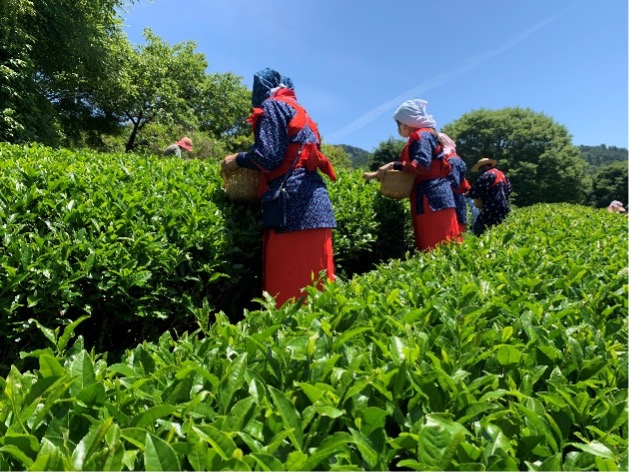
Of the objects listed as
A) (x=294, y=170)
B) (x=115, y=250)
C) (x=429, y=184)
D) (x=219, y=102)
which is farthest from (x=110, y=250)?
(x=219, y=102)

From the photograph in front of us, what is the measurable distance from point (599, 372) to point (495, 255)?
1.65 m

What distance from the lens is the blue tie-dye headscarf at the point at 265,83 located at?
3.81 meters

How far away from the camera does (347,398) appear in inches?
47.1

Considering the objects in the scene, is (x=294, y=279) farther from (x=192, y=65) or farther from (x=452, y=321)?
(x=192, y=65)

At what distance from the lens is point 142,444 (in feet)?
3.27

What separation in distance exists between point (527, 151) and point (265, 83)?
4599 cm

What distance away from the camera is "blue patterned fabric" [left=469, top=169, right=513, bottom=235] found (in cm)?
714

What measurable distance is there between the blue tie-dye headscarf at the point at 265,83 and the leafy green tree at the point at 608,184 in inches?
2161

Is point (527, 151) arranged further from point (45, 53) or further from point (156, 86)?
point (45, 53)

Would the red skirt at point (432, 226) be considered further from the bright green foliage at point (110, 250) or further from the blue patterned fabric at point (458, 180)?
the bright green foliage at point (110, 250)

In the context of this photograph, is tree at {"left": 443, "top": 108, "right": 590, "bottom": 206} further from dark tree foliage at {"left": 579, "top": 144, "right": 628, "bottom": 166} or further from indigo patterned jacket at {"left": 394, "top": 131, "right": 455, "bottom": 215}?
dark tree foliage at {"left": 579, "top": 144, "right": 628, "bottom": 166}

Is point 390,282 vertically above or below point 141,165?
below

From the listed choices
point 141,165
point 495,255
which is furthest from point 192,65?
point 495,255

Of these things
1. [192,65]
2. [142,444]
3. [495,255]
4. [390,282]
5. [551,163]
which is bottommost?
[142,444]
